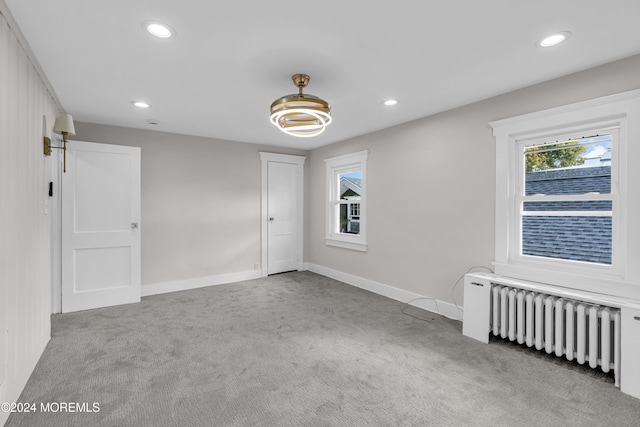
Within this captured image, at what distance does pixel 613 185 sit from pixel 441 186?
5.00ft

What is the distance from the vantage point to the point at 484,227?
3.30 metres

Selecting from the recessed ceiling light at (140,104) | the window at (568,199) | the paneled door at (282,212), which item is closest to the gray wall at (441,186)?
the window at (568,199)

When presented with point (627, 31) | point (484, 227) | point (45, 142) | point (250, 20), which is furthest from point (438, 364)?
point (45, 142)

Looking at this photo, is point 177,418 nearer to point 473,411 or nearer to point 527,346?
point 473,411

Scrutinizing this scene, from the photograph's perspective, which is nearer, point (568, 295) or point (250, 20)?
point (250, 20)

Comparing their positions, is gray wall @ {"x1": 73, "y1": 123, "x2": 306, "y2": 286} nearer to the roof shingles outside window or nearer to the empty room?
the empty room

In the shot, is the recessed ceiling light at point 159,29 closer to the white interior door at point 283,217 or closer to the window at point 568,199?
the window at point 568,199

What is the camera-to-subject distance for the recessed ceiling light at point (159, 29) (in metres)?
1.96

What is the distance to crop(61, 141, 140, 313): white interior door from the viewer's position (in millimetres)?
3801

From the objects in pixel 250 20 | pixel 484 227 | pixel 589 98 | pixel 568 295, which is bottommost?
pixel 568 295

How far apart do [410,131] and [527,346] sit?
2.73 metres

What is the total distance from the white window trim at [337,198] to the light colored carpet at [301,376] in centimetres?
157

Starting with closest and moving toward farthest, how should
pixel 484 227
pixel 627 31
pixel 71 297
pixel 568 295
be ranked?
pixel 627 31 < pixel 568 295 < pixel 484 227 < pixel 71 297

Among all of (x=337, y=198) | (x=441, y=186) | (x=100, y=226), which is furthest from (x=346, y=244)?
(x=100, y=226)
